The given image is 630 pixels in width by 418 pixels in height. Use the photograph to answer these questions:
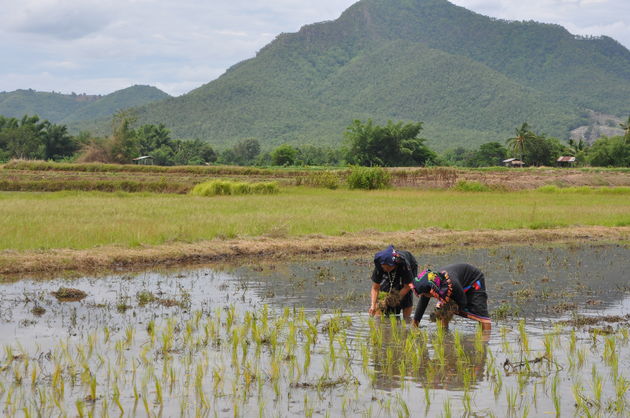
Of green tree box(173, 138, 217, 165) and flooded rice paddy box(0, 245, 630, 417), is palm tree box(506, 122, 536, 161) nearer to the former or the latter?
green tree box(173, 138, 217, 165)

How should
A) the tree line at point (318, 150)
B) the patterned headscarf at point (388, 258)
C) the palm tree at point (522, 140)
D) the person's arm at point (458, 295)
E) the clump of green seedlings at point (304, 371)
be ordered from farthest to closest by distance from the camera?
the palm tree at point (522, 140) < the tree line at point (318, 150) < the patterned headscarf at point (388, 258) < the person's arm at point (458, 295) < the clump of green seedlings at point (304, 371)

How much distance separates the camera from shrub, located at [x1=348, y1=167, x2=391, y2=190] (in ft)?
112

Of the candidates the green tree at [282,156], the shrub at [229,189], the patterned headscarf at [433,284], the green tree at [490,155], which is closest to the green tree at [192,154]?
the green tree at [282,156]

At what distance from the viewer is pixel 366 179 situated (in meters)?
34.2

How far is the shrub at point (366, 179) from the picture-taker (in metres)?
34.2

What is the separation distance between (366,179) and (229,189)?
25.0ft

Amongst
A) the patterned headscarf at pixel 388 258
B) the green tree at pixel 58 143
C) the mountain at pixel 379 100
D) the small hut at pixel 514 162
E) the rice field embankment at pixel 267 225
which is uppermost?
the mountain at pixel 379 100

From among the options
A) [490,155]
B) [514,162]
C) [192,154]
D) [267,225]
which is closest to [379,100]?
[490,155]

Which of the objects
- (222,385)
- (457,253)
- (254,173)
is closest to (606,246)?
(457,253)

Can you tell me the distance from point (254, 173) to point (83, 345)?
41.0 m

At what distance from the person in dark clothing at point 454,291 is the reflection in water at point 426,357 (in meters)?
0.21

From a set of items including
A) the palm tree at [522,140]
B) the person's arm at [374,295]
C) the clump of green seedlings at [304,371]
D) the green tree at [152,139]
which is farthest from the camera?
the green tree at [152,139]

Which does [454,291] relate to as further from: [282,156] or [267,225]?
[282,156]

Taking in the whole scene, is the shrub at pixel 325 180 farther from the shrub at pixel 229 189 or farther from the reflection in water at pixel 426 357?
the reflection in water at pixel 426 357
